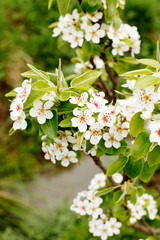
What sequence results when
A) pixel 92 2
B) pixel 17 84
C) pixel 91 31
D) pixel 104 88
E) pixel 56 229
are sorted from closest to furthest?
pixel 92 2, pixel 91 31, pixel 104 88, pixel 56 229, pixel 17 84

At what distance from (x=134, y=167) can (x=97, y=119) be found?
175mm

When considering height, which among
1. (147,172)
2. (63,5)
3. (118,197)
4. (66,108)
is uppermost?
(63,5)

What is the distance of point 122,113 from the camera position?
31.1 inches

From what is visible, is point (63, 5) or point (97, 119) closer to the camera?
point (97, 119)

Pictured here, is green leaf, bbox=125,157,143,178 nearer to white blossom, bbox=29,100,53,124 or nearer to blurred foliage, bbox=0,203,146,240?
white blossom, bbox=29,100,53,124

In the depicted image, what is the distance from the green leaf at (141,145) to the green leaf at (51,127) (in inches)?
7.2

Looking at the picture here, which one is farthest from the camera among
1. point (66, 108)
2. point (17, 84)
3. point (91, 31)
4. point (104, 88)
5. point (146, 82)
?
point (17, 84)

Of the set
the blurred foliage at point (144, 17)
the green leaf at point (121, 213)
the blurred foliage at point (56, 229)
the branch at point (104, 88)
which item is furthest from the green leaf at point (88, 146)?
the blurred foliage at point (144, 17)

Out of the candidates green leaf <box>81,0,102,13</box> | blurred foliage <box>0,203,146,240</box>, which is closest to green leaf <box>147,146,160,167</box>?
green leaf <box>81,0,102,13</box>

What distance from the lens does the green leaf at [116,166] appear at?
796 millimetres

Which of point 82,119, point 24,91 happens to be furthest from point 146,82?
point 24,91

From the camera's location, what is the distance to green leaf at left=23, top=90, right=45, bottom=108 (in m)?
0.68

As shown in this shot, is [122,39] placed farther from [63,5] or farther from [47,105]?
[47,105]

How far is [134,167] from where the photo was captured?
0.80 meters
